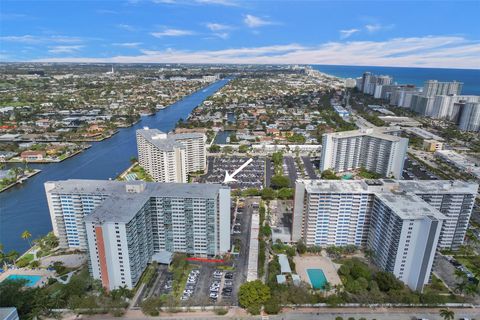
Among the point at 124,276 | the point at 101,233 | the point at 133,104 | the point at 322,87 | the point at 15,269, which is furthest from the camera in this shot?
the point at 322,87

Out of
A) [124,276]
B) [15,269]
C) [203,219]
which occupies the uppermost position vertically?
[203,219]

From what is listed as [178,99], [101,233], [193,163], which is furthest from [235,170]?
[178,99]

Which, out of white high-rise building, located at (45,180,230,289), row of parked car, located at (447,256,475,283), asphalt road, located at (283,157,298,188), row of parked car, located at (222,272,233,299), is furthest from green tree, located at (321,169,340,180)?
row of parked car, located at (222,272,233,299)

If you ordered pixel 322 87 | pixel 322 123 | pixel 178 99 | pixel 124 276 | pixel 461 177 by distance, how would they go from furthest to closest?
1. pixel 322 87
2. pixel 178 99
3. pixel 322 123
4. pixel 461 177
5. pixel 124 276

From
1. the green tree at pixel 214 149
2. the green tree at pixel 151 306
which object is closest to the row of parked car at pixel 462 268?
the green tree at pixel 151 306

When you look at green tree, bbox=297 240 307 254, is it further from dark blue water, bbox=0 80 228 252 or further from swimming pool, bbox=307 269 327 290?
dark blue water, bbox=0 80 228 252

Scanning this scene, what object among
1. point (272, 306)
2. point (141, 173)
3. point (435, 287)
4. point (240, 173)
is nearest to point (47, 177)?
point (141, 173)

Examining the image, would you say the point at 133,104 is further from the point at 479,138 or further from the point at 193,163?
the point at 479,138

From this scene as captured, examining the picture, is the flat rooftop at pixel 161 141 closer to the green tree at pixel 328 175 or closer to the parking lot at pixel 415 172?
the green tree at pixel 328 175
